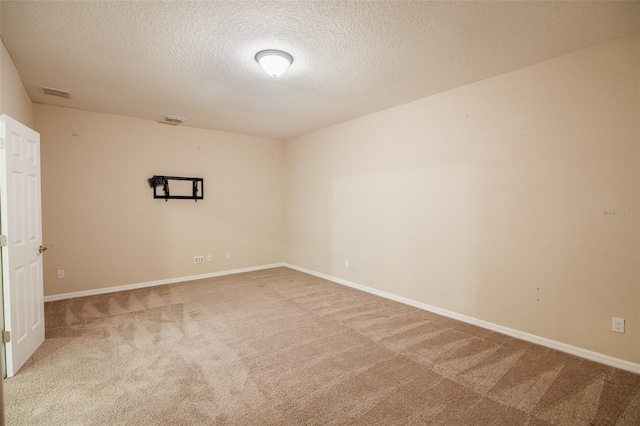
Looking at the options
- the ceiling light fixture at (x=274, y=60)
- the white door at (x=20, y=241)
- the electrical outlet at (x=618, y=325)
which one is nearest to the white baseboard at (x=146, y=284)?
the white door at (x=20, y=241)

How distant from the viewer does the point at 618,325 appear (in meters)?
2.63

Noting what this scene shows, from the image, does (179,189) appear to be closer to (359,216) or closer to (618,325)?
(359,216)

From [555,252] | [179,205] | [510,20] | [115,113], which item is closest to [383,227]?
[555,252]

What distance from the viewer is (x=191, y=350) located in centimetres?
294

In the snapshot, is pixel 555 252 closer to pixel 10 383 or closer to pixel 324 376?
pixel 324 376

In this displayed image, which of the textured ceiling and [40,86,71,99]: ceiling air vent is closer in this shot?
the textured ceiling

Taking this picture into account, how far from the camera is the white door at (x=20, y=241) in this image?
250cm

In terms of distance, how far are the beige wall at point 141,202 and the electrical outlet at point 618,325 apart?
5.36m

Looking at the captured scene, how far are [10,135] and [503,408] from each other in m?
4.31

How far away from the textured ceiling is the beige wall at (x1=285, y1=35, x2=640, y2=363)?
34cm

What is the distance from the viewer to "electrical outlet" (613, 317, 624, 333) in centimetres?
261

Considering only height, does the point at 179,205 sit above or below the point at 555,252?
above

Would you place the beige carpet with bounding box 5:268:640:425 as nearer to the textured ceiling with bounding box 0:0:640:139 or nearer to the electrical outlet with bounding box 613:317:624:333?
the electrical outlet with bounding box 613:317:624:333

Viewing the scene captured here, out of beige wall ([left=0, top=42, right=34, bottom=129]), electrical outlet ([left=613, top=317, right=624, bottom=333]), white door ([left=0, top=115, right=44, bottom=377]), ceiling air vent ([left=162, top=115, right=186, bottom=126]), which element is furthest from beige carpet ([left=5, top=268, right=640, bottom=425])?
ceiling air vent ([left=162, top=115, right=186, bottom=126])
